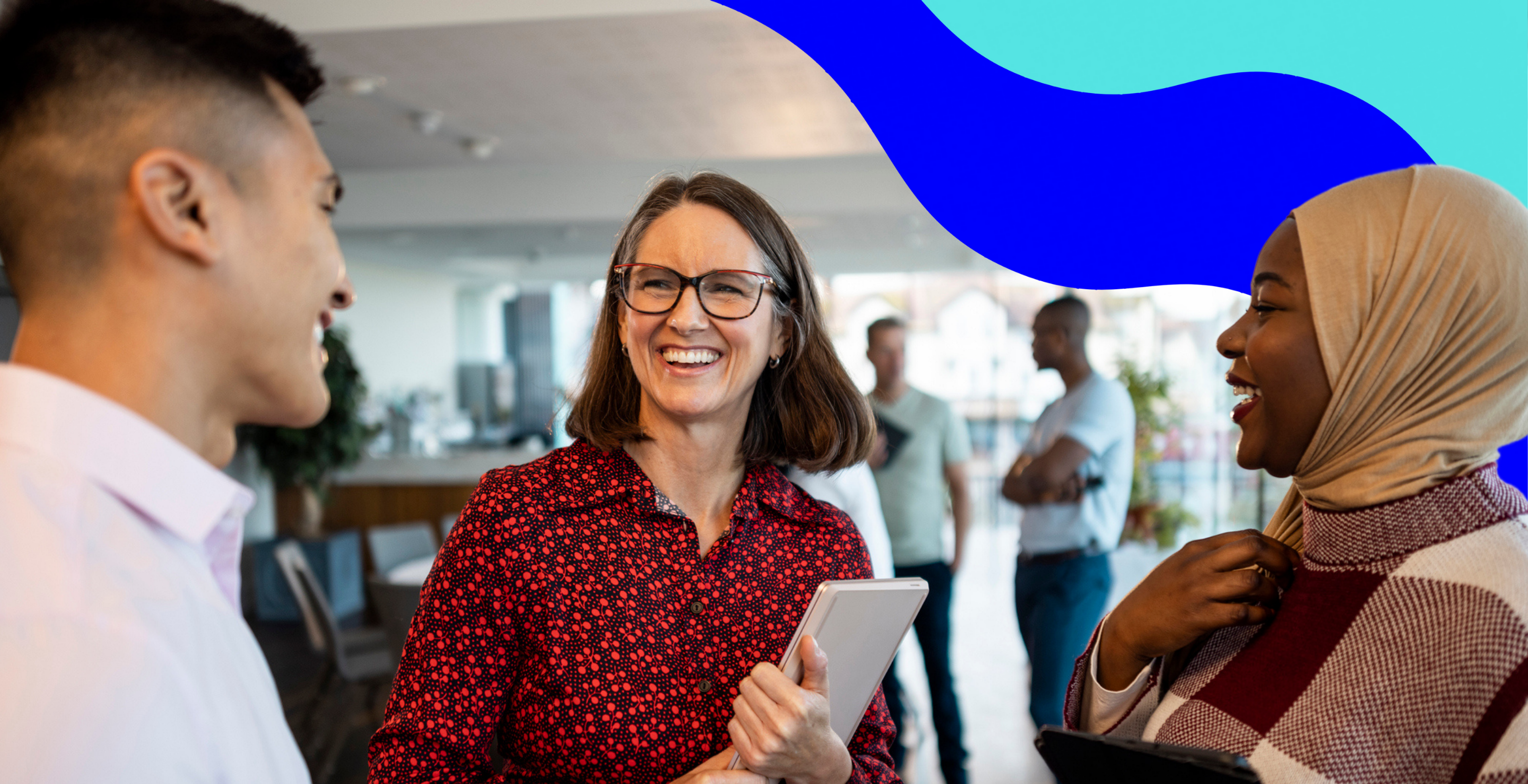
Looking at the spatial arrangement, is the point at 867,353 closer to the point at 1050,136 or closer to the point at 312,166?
the point at 1050,136

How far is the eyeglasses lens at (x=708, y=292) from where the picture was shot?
1468 millimetres

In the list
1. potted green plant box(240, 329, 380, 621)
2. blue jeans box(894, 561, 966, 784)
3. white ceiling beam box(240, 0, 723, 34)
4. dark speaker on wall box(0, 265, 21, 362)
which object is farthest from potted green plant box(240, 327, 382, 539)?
dark speaker on wall box(0, 265, 21, 362)

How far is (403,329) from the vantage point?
1212cm

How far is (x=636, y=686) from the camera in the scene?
1319mm

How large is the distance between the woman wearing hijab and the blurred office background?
0.56 m

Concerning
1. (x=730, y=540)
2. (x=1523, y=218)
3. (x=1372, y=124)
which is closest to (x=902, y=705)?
(x=730, y=540)

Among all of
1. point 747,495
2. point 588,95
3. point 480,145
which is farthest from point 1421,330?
point 480,145

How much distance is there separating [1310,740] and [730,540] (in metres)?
0.77

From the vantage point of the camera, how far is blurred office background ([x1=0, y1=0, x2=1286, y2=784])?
4.15 meters

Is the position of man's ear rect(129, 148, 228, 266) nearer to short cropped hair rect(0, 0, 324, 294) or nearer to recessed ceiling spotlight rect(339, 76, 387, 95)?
short cropped hair rect(0, 0, 324, 294)

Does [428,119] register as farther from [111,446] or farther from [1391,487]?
[1391,487]

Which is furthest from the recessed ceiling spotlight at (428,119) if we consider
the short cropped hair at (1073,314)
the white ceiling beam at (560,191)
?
the short cropped hair at (1073,314)

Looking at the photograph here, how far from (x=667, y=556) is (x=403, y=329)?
37.9ft

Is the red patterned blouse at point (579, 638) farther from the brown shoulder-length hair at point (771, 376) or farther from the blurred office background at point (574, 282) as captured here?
the blurred office background at point (574, 282)
